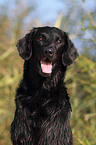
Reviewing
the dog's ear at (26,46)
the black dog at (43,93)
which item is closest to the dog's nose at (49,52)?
the black dog at (43,93)

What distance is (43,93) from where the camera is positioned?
9.88 ft

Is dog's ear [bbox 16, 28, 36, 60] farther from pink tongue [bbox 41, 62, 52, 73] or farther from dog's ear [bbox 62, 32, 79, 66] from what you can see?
dog's ear [bbox 62, 32, 79, 66]

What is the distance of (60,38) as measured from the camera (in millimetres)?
3107

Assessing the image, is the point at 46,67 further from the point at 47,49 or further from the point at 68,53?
the point at 68,53

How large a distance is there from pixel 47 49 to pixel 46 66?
0.23 meters

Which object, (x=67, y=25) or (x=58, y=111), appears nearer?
(x=58, y=111)

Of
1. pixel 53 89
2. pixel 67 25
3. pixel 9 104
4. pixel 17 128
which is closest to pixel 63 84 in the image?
pixel 53 89

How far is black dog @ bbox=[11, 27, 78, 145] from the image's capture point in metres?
2.80

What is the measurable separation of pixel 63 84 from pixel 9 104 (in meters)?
2.58

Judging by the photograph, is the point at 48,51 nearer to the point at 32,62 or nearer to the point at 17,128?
the point at 32,62

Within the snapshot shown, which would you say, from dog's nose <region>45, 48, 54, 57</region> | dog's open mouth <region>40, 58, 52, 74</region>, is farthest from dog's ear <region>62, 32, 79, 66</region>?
dog's nose <region>45, 48, 54, 57</region>

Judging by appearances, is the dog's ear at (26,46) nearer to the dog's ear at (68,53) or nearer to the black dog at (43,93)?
the black dog at (43,93)

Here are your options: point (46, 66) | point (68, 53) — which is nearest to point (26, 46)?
point (46, 66)

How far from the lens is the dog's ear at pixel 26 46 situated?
302 cm
